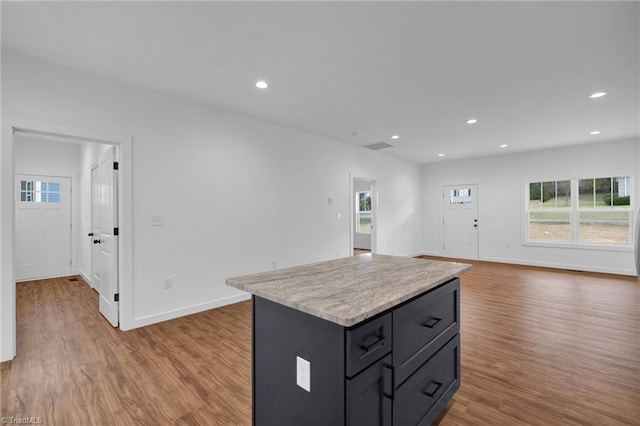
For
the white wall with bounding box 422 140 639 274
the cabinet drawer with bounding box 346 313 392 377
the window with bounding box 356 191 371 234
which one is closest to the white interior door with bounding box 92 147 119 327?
the cabinet drawer with bounding box 346 313 392 377

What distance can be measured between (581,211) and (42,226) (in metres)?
10.9

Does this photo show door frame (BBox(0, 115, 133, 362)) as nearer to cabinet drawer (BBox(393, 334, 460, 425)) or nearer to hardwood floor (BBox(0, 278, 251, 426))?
hardwood floor (BBox(0, 278, 251, 426))

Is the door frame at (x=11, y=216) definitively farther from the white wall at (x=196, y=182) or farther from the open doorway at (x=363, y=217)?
the open doorway at (x=363, y=217)

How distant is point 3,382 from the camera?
2.12 m

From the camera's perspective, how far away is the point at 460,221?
24.9 ft

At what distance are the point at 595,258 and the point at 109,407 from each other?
8065 mm

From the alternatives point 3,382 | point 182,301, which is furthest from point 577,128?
point 3,382

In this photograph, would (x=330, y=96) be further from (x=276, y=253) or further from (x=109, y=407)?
(x=109, y=407)

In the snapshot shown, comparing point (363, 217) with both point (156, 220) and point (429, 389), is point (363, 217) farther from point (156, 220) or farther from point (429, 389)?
point (429, 389)

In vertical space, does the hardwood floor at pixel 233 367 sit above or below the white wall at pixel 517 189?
below

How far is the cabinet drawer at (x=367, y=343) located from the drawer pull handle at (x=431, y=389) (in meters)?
0.56

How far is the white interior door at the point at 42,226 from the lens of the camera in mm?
5305

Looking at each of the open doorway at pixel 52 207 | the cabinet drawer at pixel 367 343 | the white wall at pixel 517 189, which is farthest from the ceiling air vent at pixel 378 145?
the cabinet drawer at pixel 367 343

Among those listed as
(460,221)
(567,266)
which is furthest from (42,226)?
(567,266)
